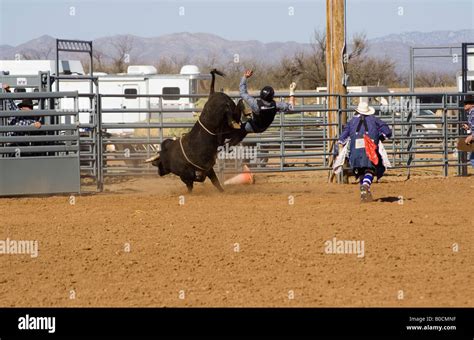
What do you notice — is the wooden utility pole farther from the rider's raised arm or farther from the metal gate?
the metal gate

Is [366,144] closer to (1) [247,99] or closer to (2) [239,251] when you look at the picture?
(1) [247,99]

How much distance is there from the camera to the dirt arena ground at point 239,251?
818cm

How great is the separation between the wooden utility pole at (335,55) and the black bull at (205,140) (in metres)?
4.13

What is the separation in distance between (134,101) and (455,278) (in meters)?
22.2

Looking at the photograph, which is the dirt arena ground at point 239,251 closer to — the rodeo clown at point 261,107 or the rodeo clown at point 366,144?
the rodeo clown at point 366,144

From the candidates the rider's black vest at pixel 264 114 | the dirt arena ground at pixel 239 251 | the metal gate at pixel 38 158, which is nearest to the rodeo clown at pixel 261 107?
the rider's black vest at pixel 264 114

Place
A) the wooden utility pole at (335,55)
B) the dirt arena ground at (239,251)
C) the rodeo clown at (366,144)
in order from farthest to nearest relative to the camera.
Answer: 1. the wooden utility pole at (335,55)
2. the rodeo clown at (366,144)
3. the dirt arena ground at (239,251)

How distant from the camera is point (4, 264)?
993 cm

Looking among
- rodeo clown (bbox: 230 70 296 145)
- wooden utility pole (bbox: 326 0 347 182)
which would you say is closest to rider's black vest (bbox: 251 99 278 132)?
rodeo clown (bbox: 230 70 296 145)

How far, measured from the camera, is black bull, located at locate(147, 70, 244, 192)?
15.4m

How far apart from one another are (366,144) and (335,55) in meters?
5.44

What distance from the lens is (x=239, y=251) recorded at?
10141mm
